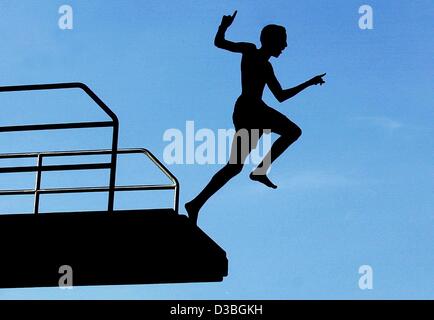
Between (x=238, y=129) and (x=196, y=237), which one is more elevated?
(x=238, y=129)

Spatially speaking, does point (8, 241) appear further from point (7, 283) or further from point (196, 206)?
point (196, 206)

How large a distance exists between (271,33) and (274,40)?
0.30ft

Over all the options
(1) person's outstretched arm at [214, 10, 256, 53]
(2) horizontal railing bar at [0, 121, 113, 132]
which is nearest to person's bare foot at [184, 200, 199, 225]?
(2) horizontal railing bar at [0, 121, 113, 132]

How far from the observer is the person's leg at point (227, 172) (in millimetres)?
9461

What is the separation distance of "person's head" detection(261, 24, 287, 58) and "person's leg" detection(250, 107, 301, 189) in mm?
701

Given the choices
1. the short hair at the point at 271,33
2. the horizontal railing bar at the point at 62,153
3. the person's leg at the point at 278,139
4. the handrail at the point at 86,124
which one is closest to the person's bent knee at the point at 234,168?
the person's leg at the point at 278,139

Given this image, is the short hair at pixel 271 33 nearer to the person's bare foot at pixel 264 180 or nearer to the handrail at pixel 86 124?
the person's bare foot at pixel 264 180

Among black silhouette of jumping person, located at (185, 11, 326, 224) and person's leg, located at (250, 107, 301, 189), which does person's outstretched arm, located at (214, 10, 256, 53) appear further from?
person's leg, located at (250, 107, 301, 189)

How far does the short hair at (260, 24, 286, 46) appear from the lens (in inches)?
378

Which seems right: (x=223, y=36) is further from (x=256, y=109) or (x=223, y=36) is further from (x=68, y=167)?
(x=68, y=167)

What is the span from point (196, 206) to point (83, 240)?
1.42m

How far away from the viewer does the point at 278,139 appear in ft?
31.8
